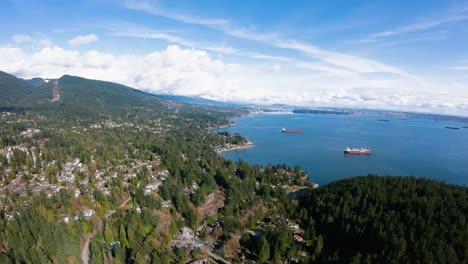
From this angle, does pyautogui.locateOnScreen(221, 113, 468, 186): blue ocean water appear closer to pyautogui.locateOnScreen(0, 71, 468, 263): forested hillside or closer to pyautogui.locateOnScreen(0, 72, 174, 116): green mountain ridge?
pyautogui.locateOnScreen(0, 71, 468, 263): forested hillside

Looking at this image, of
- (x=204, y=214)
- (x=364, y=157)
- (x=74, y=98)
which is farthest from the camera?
(x=74, y=98)

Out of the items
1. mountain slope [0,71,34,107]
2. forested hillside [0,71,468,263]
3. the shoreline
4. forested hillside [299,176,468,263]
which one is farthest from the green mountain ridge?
forested hillside [299,176,468,263]

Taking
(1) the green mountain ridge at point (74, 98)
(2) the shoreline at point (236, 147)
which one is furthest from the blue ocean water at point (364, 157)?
(1) the green mountain ridge at point (74, 98)

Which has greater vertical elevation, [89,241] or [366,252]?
[366,252]

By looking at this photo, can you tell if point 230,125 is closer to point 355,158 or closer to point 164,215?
point 355,158

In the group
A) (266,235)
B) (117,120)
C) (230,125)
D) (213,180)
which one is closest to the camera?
(266,235)

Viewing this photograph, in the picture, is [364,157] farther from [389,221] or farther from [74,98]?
[74,98]

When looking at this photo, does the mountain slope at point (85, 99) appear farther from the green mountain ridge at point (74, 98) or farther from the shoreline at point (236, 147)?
the shoreline at point (236, 147)

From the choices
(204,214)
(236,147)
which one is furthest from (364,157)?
(204,214)

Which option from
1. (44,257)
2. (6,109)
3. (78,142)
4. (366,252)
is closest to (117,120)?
(6,109)
